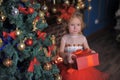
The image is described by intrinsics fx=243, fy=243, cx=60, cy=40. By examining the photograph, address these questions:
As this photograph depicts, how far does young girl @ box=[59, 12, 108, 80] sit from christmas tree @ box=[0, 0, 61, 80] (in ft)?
1.26

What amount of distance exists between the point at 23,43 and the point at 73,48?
80cm

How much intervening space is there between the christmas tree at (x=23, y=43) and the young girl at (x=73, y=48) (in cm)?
38

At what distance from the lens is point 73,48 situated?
2270 millimetres

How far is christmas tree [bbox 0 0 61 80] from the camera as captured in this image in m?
1.56

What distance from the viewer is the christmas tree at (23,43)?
1560 millimetres

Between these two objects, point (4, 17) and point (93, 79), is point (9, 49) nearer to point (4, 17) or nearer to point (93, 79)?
point (4, 17)

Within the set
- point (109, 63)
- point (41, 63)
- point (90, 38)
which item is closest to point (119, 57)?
point (109, 63)

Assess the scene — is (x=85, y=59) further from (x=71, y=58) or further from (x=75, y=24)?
(x=75, y=24)

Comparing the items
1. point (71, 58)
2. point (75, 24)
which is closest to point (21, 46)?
point (71, 58)

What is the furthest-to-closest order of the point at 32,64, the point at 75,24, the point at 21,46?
the point at 75,24 → the point at 32,64 → the point at 21,46

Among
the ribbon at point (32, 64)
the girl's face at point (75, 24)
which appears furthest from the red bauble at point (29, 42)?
the girl's face at point (75, 24)

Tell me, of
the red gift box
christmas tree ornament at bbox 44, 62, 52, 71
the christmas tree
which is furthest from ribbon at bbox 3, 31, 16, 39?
the red gift box

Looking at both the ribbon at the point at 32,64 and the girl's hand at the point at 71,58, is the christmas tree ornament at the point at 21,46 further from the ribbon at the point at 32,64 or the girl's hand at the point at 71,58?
the girl's hand at the point at 71,58

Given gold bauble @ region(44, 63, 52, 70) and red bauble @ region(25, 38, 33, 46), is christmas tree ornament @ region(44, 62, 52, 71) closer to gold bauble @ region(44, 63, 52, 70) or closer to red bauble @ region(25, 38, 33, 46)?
gold bauble @ region(44, 63, 52, 70)
